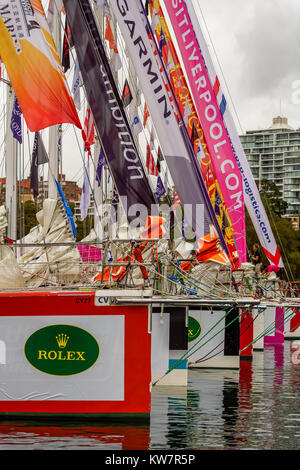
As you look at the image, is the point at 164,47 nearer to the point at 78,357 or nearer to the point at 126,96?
the point at 126,96

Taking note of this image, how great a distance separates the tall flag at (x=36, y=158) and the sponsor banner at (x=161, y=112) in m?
6.40

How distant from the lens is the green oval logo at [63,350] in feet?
53.1

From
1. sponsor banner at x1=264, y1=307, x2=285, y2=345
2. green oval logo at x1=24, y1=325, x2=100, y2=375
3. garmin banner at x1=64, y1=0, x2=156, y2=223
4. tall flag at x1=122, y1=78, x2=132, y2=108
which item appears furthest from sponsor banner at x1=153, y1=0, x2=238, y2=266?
sponsor banner at x1=264, y1=307, x2=285, y2=345

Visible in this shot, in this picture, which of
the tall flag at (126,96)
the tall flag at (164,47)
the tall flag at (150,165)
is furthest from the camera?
the tall flag at (150,165)

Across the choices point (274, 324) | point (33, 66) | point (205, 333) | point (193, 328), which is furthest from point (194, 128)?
point (274, 324)

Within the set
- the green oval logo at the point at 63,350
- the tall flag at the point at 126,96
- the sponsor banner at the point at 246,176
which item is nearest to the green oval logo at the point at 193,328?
the sponsor banner at the point at 246,176

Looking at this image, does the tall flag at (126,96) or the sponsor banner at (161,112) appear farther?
the tall flag at (126,96)

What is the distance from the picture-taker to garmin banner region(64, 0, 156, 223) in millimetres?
17766

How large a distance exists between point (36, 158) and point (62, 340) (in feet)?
46.0

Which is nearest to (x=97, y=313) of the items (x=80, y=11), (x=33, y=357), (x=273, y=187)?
(x=33, y=357)

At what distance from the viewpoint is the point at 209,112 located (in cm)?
2741

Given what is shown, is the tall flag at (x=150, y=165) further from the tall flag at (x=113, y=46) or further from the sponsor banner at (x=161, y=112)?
the sponsor banner at (x=161, y=112)
